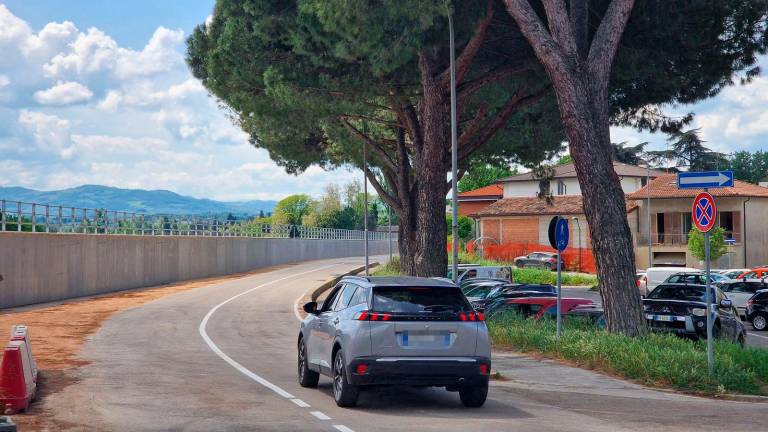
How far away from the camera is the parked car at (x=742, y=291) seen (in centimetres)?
3450

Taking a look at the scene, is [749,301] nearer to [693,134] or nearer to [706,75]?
[706,75]

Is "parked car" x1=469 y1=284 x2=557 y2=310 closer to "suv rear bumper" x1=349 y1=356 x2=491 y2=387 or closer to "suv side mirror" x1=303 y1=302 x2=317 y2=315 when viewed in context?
"suv side mirror" x1=303 y1=302 x2=317 y2=315

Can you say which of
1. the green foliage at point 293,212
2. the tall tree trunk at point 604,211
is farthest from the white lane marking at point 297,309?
the green foliage at point 293,212

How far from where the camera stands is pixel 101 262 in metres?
40.2

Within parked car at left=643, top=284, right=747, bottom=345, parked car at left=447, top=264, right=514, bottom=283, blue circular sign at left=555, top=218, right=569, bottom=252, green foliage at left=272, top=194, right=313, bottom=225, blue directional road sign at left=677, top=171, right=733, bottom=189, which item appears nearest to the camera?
blue directional road sign at left=677, top=171, right=733, bottom=189

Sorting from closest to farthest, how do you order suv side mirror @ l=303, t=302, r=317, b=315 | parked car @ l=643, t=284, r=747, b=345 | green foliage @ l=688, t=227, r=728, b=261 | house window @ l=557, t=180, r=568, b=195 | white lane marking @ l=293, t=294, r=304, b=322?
1. suv side mirror @ l=303, t=302, r=317, b=315
2. parked car @ l=643, t=284, r=747, b=345
3. white lane marking @ l=293, t=294, r=304, b=322
4. green foliage @ l=688, t=227, r=728, b=261
5. house window @ l=557, t=180, r=568, b=195

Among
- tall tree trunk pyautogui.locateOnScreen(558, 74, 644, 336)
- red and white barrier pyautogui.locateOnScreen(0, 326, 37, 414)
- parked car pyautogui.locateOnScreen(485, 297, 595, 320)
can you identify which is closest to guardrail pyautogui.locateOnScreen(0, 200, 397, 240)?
parked car pyautogui.locateOnScreen(485, 297, 595, 320)

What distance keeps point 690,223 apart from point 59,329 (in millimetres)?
56940

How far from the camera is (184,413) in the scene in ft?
37.3

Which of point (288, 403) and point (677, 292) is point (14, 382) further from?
point (677, 292)

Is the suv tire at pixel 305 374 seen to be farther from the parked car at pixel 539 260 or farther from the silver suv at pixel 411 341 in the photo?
the parked car at pixel 539 260

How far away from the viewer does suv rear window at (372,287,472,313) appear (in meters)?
11.8

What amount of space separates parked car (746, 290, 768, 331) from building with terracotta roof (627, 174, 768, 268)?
38.7 meters

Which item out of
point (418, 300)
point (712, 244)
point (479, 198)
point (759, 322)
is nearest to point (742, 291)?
point (759, 322)
